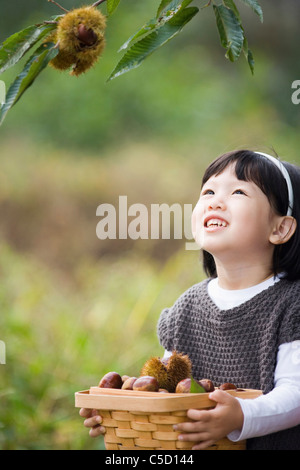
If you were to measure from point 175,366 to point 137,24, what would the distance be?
303cm

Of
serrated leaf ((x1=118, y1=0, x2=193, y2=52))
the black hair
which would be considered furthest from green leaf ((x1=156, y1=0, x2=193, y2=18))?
the black hair

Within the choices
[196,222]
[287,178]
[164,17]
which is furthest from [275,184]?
[164,17]

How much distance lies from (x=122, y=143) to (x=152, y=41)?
2691mm

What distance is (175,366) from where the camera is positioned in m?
1.05

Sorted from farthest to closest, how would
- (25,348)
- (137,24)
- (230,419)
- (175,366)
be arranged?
(137,24) < (25,348) < (175,366) < (230,419)

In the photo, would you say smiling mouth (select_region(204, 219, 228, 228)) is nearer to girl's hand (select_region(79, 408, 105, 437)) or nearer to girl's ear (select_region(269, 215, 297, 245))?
girl's ear (select_region(269, 215, 297, 245))

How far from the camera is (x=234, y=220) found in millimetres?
1133

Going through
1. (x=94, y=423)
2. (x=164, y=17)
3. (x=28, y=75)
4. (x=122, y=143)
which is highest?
(x=122, y=143)

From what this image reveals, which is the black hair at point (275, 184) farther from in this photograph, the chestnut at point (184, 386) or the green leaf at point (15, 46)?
the green leaf at point (15, 46)

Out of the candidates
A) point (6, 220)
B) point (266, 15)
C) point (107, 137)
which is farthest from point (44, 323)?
point (266, 15)

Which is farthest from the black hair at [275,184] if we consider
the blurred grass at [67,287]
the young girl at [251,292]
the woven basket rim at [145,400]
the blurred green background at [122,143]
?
the blurred green background at [122,143]

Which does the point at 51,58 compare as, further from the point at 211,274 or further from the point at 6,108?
the point at 211,274

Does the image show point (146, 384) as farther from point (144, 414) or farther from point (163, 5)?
point (163, 5)

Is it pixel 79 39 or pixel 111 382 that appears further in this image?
pixel 111 382
